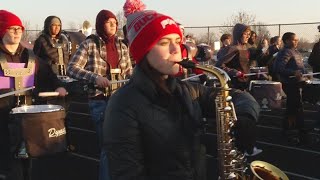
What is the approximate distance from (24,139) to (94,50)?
115cm

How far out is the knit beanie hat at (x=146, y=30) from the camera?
2205mm

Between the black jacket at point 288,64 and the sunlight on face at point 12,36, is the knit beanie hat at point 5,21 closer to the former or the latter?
the sunlight on face at point 12,36

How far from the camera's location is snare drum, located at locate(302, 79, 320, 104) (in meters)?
6.83

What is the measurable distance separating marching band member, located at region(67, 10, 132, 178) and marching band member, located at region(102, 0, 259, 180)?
6.64ft

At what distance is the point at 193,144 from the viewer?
2.23 m

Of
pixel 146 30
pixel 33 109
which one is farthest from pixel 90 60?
pixel 146 30

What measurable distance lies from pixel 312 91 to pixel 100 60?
3.68 metres

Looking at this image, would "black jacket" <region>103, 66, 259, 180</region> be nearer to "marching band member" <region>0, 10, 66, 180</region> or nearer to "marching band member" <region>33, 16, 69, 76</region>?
"marching band member" <region>0, 10, 66, 180</region>

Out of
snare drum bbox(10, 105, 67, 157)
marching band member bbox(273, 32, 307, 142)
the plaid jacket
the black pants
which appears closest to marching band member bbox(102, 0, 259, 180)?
snare drum bbox(10, 105, 67, 157)

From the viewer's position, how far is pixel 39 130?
3.63 m

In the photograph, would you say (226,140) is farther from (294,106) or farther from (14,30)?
(294,106)

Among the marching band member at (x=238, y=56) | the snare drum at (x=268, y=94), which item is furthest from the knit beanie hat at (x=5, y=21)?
the snare drum at (x=268, y=94)

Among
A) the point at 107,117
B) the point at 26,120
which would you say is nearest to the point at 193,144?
the point at 107,117

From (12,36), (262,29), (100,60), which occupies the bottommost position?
(100,60)
